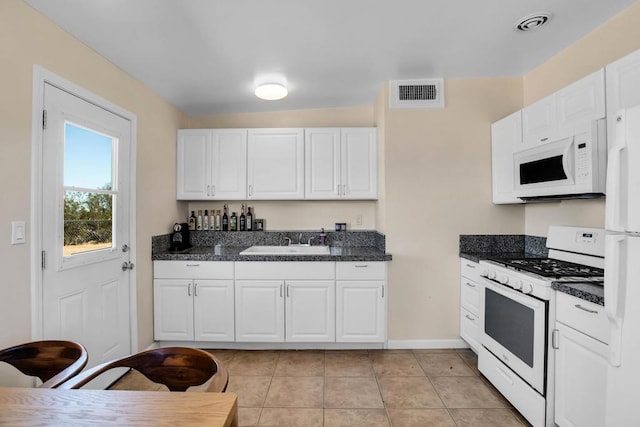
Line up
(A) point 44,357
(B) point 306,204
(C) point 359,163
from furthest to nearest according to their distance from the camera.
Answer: (B) point 306,204
(C) point 359,163
(A) point 44,357

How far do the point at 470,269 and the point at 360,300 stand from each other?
38.4 inches

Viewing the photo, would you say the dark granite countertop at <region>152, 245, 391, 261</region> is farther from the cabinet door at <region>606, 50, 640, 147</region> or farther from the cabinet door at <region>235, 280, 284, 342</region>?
the cabinet door at <region>606, 50, 640, 147</region>

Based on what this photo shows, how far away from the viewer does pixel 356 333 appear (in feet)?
9.27

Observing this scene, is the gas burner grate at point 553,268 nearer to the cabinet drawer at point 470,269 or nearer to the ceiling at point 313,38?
the cabinet drawer at point 470,269

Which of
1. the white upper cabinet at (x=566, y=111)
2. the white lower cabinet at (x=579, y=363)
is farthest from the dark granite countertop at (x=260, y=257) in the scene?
the white upper cabinet at (x=566, y=111)

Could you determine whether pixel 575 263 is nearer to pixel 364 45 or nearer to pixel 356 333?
pixel 356 333

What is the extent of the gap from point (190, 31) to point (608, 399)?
2839 mm

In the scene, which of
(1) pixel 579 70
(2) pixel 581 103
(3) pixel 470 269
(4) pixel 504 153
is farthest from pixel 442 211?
(1) pixel 579 70

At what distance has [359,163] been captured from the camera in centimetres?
321

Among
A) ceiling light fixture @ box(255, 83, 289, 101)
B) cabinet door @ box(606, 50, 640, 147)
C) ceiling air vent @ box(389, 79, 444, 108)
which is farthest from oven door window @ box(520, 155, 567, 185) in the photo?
ceiling light fixture @ box(255, 83, 289, 101)

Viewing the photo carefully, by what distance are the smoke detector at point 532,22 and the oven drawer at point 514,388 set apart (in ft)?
7.35

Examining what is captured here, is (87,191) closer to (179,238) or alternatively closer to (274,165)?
(179,238)

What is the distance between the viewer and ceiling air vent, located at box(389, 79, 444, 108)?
2.91 m

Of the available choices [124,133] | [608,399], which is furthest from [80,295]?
[608,399]
